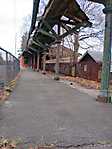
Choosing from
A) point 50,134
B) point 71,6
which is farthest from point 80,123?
point 71,6

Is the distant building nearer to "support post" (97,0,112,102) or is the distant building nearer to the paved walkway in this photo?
"support post" (97,0,112,102)

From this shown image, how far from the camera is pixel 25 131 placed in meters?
5.39

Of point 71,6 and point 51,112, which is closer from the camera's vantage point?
point 51,112

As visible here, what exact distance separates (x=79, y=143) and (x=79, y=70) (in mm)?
23526

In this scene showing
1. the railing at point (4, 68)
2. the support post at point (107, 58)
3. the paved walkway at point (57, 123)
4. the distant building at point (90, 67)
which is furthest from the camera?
the distant building at point (90, 67)

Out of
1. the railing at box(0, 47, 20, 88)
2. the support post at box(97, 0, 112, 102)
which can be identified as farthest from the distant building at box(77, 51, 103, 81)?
the support post at box(97, 0, 112, 102)

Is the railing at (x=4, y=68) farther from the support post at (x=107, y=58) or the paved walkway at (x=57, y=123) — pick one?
the support post at (x=107, y=58)

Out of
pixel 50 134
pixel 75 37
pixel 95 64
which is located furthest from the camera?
pixel 75 37

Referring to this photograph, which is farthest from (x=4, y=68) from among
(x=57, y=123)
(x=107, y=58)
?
(x=57, y=123)

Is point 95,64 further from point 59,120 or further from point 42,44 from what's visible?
point 59,120

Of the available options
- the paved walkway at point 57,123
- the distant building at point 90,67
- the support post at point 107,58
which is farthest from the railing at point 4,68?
the distant building at point 90,67

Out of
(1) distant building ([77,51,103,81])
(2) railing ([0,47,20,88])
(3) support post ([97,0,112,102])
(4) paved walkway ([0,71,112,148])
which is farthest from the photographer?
(1) distant building ([77,51,103,81])

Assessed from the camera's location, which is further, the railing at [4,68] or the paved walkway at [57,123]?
the railing at [4,68]

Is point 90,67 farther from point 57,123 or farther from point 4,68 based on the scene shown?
point 57,123
